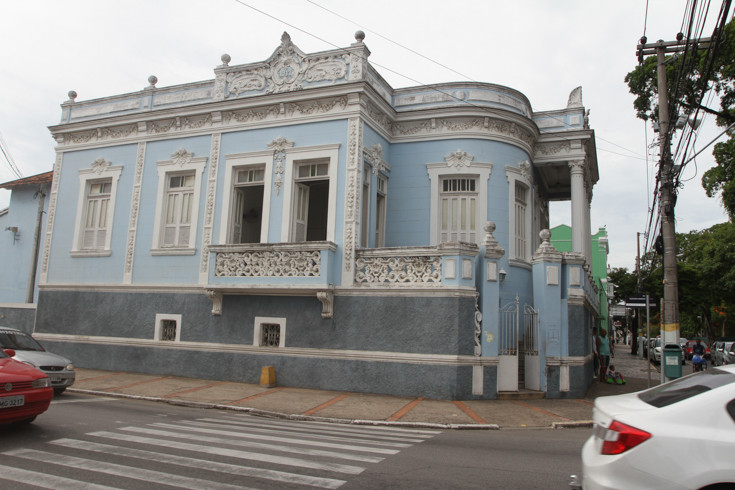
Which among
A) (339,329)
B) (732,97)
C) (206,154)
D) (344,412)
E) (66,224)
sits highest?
(732,97)

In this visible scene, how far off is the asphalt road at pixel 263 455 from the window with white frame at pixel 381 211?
23.5ft

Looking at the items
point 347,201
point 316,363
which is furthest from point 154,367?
point 347,201

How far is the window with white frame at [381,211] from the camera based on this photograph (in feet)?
52.9

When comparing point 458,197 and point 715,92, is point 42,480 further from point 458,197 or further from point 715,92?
point 715,92

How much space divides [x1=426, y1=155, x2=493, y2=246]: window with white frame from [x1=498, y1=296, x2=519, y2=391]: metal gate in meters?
2.51

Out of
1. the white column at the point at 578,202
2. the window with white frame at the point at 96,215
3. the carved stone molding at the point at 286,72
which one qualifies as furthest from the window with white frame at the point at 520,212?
the window with white frame at the point at 96,215

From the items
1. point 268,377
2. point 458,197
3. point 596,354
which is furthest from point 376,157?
point 596,354

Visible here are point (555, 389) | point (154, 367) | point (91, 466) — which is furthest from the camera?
point (154, 367)

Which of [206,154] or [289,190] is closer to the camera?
[289,190]

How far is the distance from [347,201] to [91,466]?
9211 mm

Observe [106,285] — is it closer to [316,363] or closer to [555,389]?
[316,363]

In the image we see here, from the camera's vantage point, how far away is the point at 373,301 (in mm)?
13492

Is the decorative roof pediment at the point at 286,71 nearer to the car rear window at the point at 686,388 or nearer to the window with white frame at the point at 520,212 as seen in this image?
the window with white frame at the point at 520,212

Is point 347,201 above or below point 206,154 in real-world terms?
below
